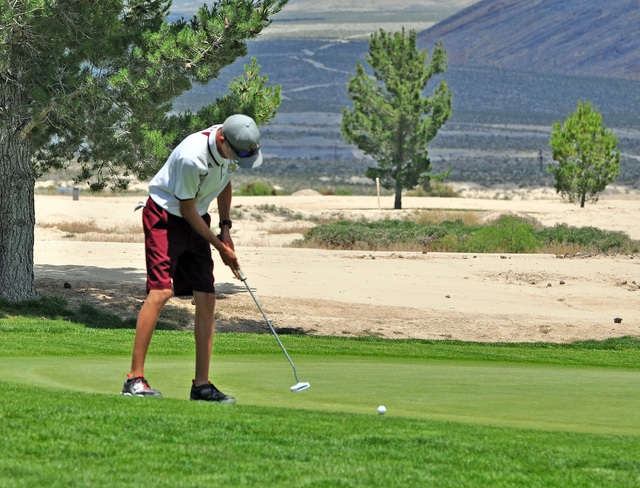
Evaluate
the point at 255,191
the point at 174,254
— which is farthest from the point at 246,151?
the point at 255,191

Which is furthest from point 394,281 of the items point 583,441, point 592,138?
point 592,138

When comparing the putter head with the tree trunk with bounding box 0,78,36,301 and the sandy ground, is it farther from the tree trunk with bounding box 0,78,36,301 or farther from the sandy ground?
the tree trunk with bounding box 0,78,36,301

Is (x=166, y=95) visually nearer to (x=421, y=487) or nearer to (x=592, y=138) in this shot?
(x=421, y=487)

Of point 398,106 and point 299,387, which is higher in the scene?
point 398,106

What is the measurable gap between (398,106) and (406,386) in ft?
136

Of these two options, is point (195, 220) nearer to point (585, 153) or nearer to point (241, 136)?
point (241, 136)

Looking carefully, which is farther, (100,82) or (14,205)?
(14,205)

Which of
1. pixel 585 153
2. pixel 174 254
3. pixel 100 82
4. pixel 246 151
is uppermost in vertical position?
pixel 100 82

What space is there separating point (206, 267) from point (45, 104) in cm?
840

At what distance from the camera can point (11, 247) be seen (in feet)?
56.1

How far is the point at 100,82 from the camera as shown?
16.2 metres

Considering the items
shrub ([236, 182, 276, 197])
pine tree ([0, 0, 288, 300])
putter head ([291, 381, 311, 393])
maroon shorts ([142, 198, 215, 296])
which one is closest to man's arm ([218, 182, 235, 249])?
maroon shorts ([142, 198, 215, 296])

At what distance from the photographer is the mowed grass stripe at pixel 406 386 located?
293 inches

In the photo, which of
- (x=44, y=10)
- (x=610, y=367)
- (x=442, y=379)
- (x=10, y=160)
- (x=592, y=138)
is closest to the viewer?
(x=442, y=379)
